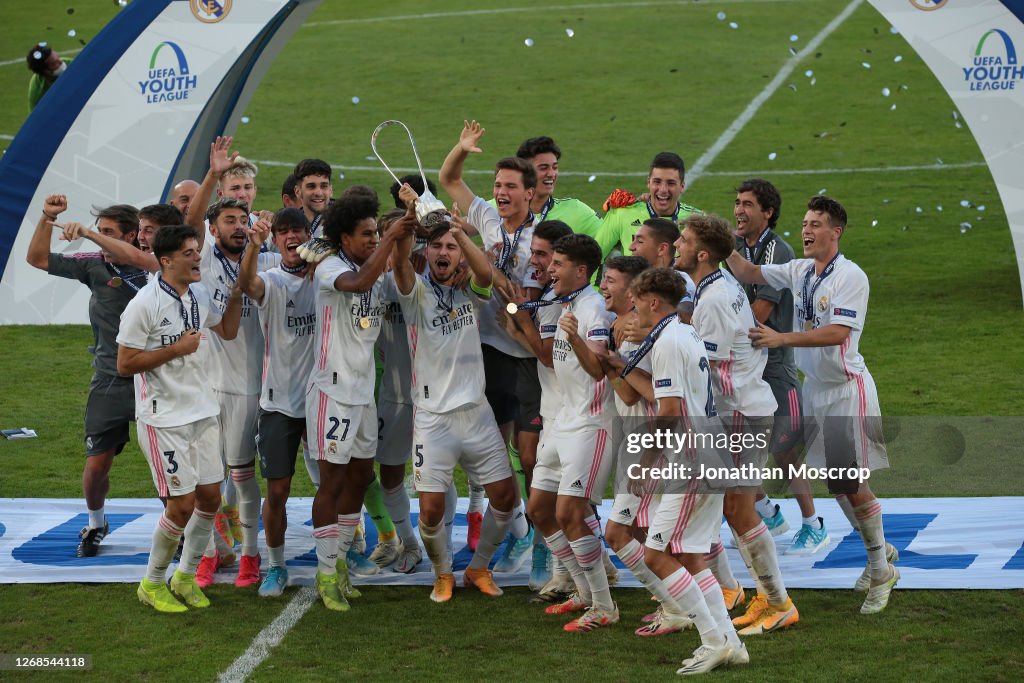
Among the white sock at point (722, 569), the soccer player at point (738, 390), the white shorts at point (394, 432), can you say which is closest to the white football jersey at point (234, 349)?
the white shorts at point (394, 432)

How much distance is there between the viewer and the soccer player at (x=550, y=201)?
26.2 ft

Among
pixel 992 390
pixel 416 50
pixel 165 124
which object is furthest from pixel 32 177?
pixel 416 50

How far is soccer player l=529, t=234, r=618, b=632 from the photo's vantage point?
6750mm

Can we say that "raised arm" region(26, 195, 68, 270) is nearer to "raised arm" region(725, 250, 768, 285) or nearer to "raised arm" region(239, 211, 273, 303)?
"raised arm" region(239, 211, 273, 303)

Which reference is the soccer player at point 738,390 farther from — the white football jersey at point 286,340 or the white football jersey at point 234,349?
the white football jersey at point 234,349

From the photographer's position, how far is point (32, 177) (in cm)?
1115

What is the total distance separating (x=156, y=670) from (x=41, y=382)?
6039 millimetres

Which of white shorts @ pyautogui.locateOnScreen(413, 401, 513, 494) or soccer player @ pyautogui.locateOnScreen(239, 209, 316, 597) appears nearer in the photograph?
white shorts @ pyautogui.locateOnScreen(413, 401, 513, 494)

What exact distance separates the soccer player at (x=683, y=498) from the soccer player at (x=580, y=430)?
0.48 meters

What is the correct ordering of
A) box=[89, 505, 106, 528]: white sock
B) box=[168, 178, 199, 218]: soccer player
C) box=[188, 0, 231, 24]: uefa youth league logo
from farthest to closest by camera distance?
box=[188, 0, 231, 24]: uefa youth league logo, box=[168, 178, 199, 218]: soccer player, box=[89, 505, 106, 528]: white sock

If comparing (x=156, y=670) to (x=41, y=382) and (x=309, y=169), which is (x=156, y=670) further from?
(x=41, y=382)

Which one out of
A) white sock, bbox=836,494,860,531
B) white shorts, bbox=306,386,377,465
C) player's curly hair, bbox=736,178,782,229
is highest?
player's curly hair, bbox=736,178,782,229

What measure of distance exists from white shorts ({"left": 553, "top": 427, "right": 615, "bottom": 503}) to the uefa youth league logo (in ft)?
20.9

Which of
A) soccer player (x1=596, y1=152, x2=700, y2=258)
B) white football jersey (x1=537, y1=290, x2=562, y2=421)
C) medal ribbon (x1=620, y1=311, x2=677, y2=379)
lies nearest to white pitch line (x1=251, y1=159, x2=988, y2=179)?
soccer player (x1=596, y1=152, x2=700, y2=258)
